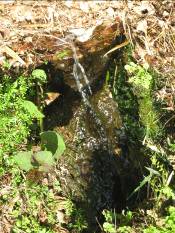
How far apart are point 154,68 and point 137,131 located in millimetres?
815

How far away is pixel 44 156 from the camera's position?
374cm

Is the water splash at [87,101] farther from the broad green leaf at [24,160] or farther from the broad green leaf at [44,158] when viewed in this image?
the broad green leaf at [24,160]

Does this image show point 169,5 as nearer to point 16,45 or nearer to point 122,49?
point 122,49

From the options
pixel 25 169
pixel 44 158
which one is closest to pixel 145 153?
pixel 44 158

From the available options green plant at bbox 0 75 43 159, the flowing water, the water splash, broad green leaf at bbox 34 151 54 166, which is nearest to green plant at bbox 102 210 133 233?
the flowing water

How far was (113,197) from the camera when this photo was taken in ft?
14.0

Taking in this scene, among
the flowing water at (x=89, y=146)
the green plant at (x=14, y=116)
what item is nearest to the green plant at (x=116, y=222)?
the flowing water at (x=89, y=146)

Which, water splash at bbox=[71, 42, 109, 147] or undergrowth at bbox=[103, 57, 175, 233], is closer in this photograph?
undergrowth at bbox=[103, 57, 175, 233]

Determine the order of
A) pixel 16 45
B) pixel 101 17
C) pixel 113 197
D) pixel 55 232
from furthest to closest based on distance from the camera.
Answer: pixel 101 17, pixel 16 45, pixel 113 197, pixel 55 232

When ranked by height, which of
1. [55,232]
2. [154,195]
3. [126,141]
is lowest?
[55,232]

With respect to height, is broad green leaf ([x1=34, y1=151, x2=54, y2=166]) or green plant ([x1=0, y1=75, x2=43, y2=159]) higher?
green plant ([x1=0, y1=75, x2=43, y2=159])

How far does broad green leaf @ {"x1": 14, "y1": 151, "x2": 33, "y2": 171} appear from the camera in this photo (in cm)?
373

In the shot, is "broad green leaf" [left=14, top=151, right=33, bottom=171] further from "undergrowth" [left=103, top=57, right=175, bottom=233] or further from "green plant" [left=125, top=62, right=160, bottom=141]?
"green plant" [left=125, top=62, right=160, bottom=141]

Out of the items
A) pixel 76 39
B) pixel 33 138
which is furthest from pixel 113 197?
pixel 76 39
